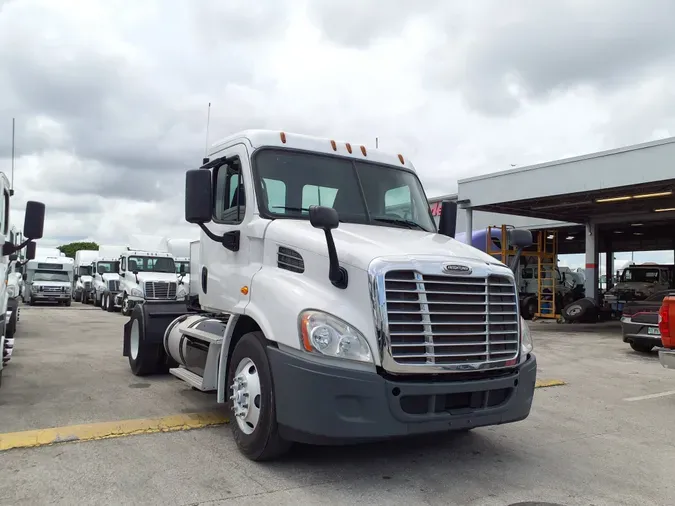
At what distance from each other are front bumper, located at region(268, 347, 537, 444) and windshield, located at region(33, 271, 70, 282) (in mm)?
27957

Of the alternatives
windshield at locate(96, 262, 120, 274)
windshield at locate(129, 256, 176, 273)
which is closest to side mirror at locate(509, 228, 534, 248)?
windshield at locate(129, 256, 176, 273)

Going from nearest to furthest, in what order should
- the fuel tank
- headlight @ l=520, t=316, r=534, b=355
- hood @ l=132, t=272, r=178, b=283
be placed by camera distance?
headlight @ l=520, t=316, r=534, b=355, the fuel tank, hood @ l=132, t=272, r=178, b=283

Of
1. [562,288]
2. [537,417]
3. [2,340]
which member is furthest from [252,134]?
[562,288]

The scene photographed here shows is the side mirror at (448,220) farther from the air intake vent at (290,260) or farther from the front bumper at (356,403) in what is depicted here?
the front bumper at (356,403)

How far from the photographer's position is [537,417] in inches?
248

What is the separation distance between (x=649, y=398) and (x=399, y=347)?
5529mm

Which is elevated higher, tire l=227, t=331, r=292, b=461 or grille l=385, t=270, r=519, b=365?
grille l=385, t=270, r=519, b=365

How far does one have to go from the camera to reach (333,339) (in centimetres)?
387

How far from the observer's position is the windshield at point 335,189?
5016 mm

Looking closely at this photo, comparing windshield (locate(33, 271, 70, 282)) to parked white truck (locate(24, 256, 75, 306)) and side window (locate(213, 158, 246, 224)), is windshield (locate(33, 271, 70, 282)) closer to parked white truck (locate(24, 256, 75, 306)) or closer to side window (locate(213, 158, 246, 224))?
parked white truck (locate(24, 256, 75, 306))

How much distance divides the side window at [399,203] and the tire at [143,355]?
3955 millimetres

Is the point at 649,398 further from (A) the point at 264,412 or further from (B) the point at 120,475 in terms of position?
(B) the point at 120,475

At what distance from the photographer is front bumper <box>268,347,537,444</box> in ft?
12.4

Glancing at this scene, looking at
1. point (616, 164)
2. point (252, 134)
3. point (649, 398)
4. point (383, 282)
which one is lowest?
point (649, 398)
